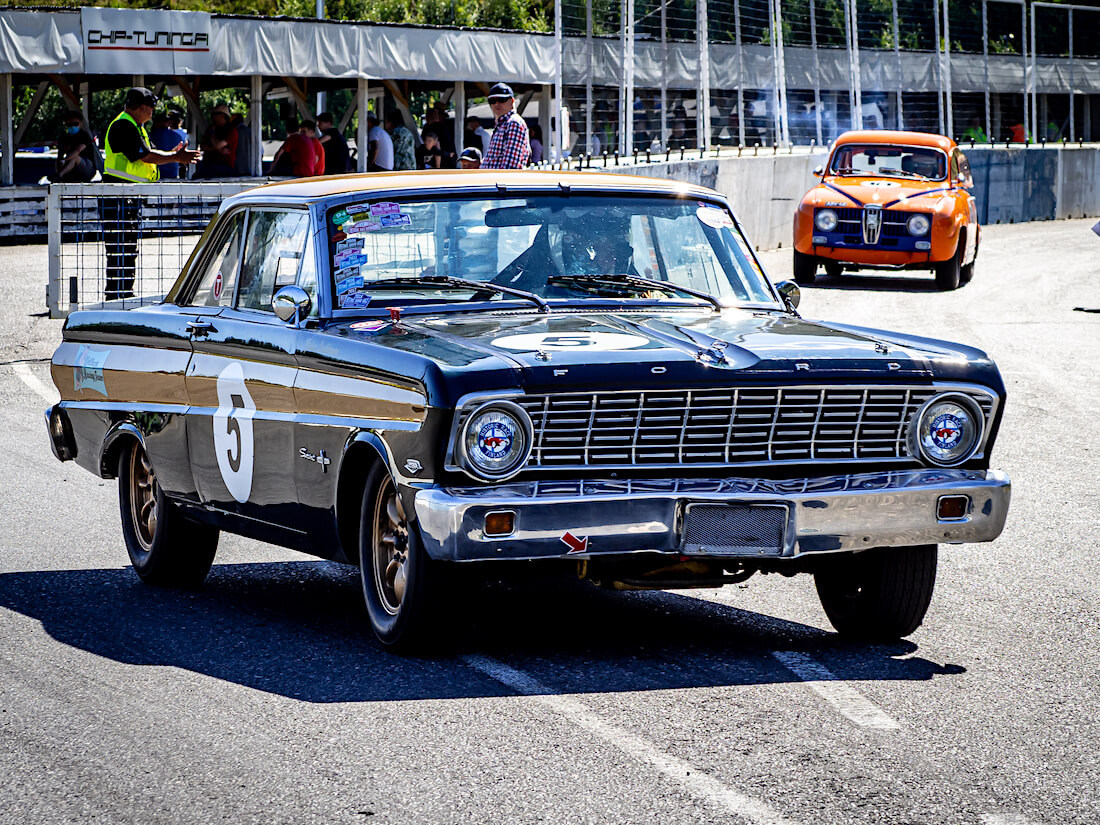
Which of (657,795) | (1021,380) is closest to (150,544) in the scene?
(657,795)

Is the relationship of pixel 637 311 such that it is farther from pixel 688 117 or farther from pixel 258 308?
pixel 688 117

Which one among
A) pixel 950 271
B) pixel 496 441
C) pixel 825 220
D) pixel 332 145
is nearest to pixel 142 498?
pixel 496 441

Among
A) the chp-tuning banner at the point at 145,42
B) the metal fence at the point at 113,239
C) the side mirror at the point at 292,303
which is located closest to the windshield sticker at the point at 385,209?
the side mirror at the point at 292,303

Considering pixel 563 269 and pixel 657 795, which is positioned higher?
pixel 563 269

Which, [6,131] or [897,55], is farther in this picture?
[897,55]

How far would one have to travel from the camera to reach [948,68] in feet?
121

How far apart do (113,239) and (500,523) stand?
10365 millimetres

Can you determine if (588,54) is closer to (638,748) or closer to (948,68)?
(948,68)

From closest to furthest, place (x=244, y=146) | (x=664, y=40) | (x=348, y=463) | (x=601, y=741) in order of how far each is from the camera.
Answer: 1. (x=601, y=741)
2. (x=348, y=463)
3. (x=664, y=40)
4. (x=244, y=146)

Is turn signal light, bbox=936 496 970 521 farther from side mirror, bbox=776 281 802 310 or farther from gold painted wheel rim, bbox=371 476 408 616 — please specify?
gold painted wheel rim, bbox=371 476 408 616

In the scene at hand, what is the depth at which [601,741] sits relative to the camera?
488 cm

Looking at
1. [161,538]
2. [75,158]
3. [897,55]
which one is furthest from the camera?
[897,55]

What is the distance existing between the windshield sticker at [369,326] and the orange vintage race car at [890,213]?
16.5 metres

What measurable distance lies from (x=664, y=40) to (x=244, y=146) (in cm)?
1034
